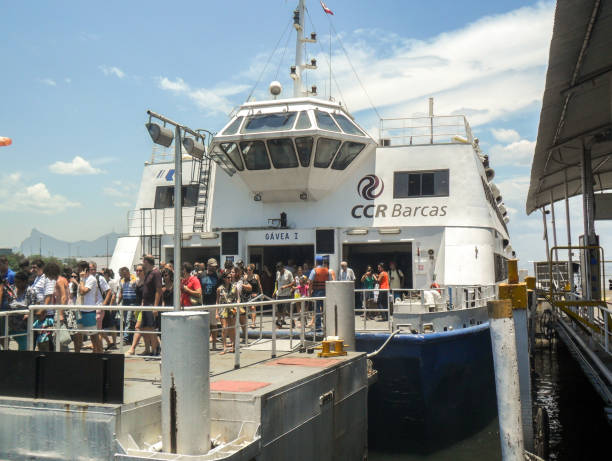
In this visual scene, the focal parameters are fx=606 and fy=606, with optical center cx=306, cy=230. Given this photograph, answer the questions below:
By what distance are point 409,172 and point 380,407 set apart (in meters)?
6.34

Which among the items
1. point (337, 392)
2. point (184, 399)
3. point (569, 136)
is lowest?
point (337, 392)

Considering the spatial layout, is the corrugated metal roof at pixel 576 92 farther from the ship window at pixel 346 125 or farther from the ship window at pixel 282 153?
the ship window at pixel 282 153

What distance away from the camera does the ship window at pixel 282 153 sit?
48.6ft

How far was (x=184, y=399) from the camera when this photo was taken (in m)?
5.26

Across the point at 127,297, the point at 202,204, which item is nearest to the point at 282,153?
the point at 202,204

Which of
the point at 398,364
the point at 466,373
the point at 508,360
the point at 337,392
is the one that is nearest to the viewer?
the point at 508,360

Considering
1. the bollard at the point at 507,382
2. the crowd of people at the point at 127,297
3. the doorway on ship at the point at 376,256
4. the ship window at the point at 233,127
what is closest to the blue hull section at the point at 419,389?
the crowd of people at the point at 127,297

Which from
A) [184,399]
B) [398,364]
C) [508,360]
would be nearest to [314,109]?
[398,364]

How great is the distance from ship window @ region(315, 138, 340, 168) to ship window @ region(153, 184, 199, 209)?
13.9ft

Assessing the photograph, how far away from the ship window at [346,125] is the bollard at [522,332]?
676 cm

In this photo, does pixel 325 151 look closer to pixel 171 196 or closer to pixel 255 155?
pixel 255 155

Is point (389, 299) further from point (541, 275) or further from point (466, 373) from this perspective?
point (541, 275)

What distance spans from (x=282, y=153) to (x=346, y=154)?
1.64m

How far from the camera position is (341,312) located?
399 inches
